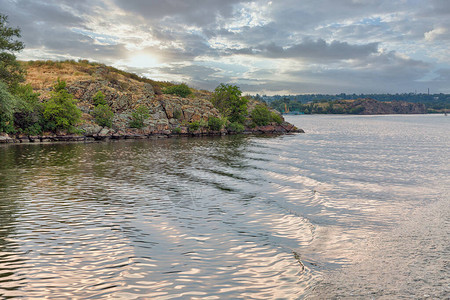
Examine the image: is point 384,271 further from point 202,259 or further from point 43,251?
point 43,251

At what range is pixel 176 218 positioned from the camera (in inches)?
692

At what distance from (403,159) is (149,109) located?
82.0 meters

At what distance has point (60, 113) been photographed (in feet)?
240

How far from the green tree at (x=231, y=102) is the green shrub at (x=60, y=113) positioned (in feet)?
215

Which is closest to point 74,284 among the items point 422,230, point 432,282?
point 432,282

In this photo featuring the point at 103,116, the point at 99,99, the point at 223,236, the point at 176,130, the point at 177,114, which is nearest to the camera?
the point at 223,236

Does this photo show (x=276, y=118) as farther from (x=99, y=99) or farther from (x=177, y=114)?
(x=99, y=99)

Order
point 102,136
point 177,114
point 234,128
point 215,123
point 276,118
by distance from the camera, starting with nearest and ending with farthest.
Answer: point 102,136 → point 177,114 → point 215,123 → point 234,128 → point 276,118

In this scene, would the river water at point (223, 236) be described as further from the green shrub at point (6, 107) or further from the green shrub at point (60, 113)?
the green shrub at point (60, 113)

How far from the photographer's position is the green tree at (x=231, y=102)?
13025 centimetres

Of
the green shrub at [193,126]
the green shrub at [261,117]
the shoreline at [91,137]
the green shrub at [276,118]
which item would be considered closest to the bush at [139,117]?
the shoreline at [91,137]

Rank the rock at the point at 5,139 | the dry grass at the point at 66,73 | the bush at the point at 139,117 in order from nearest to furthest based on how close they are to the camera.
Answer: the rock at the point at 5,139, the bush at the point at 139,117, the dry grass at the point at 66,73

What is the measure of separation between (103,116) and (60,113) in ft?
45.3

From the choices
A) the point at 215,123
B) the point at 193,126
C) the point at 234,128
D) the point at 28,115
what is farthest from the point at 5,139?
the point at 234,128
